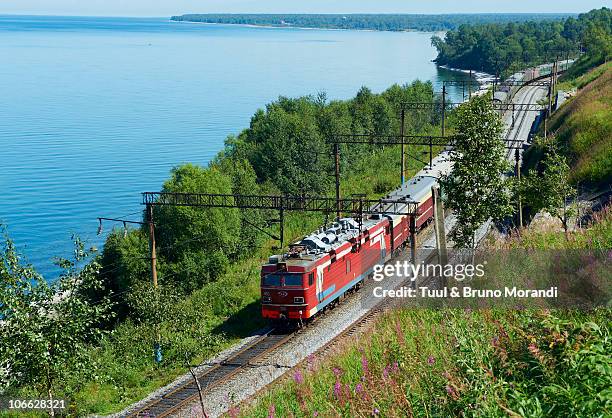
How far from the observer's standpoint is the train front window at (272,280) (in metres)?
27.8

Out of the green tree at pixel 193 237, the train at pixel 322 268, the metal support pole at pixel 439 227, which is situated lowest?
the green tree at pixel 193 237

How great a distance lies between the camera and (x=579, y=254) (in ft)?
50.3

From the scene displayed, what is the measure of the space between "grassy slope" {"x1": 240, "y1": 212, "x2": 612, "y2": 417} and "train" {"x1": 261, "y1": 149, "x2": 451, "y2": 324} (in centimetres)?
1350

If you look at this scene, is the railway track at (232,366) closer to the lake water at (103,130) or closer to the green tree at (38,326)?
the green tree at (38,326)

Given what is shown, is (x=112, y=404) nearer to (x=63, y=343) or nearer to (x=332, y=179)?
(x=63, y=343)

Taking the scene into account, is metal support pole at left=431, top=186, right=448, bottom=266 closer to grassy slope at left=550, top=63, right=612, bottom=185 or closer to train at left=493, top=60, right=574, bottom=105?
grassy slope at left=550, top=63, right=612, bottom=185

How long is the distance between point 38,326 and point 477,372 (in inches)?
439

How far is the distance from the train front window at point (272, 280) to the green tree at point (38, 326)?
1163 centimetres

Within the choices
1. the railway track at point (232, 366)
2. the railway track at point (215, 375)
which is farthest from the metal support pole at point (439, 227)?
the railway track at point (215, 375)

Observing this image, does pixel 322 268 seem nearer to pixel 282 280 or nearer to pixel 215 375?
pixel 282 280

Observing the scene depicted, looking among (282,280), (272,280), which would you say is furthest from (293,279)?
→ (272,280)

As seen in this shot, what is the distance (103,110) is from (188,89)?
31.9 meters

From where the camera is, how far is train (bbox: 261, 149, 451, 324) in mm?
27469

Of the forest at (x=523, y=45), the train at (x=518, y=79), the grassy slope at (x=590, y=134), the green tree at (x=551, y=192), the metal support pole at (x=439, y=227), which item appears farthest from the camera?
the forest at (x=523, y=45)
